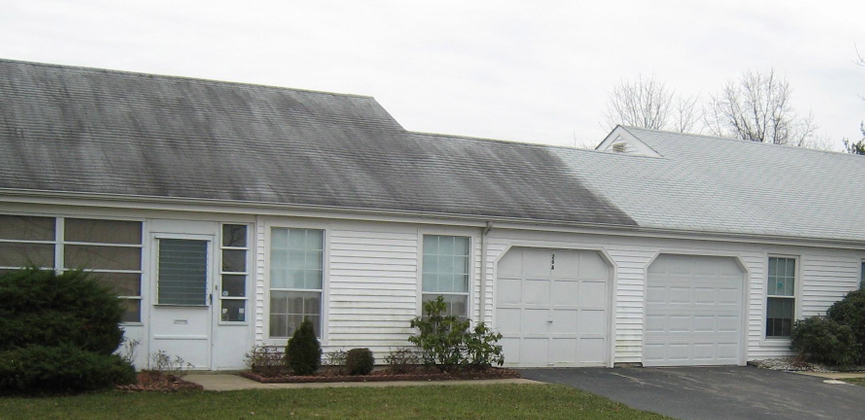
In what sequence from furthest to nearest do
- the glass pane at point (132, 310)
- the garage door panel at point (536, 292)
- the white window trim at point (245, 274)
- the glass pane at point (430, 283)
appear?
the garage door panel at point (536, 292), the glass pane at point (430, 283), the white window trim at point (245, 274), the glass pane at point (132, 310)

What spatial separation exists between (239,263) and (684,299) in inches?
364

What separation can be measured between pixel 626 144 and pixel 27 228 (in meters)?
16.1

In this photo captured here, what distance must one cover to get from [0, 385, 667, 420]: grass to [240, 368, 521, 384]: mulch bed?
3.35 ft

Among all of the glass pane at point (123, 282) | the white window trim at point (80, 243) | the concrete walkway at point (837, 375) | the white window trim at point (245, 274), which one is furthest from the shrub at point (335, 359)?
the concrete walkway at point (837, 375)

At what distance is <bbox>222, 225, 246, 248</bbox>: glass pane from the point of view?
1585 cm

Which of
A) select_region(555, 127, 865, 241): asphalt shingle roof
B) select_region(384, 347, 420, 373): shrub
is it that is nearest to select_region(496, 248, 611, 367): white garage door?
select_region(555, 127, 865, 241): asphalt shingle roof

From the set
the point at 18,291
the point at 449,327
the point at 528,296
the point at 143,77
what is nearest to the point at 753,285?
the point at 528,296

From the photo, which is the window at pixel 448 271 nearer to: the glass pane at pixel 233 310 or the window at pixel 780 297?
the glass pane at pixel 233 310

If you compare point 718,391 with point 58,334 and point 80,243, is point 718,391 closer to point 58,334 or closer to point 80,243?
point 58,334

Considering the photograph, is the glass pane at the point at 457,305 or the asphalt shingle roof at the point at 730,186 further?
the asphalt shingle roof at the point at 730,186

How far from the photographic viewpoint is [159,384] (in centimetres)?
1345

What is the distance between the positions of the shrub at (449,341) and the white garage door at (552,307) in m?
1.36

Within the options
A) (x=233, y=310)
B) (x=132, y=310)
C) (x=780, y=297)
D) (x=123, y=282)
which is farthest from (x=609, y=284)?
(x=123, y=282)

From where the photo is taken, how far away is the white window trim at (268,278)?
52.7 feet
